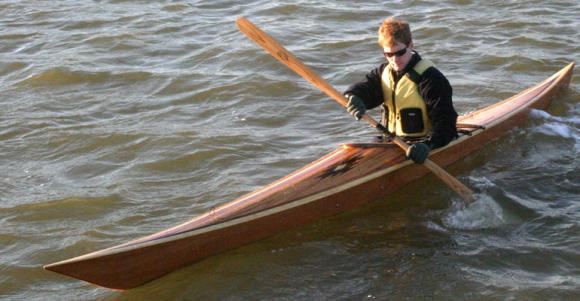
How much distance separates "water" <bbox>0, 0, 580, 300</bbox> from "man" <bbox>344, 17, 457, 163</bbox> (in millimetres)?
480

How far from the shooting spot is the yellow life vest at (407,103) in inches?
208

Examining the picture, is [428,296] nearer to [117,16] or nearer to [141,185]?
[141,185]

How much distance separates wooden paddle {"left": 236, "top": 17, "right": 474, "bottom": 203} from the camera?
17.2ft

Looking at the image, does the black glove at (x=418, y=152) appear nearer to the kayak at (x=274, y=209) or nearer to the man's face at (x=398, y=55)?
the kayak at (x=274, y=209)

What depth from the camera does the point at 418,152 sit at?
509 cm

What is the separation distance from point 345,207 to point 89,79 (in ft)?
13.0

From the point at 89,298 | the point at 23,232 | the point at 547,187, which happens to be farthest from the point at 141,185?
the point at 547,187

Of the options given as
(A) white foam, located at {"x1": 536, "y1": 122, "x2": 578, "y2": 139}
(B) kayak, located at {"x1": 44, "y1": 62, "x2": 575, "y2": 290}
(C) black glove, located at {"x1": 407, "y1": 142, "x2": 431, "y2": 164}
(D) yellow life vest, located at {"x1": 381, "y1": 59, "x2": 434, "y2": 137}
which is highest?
(D) yellow life vest, located at {"x1": 381, "y1": 59, "x2": 434, "y2": 137}

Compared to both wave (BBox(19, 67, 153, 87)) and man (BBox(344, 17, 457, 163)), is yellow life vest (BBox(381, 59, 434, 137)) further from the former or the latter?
wave (BBox(19, 67, 153, 87))

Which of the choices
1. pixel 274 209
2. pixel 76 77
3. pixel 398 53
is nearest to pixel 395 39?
pixel 398 53

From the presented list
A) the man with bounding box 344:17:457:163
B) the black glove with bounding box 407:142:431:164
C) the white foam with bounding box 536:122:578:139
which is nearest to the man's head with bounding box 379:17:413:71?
the man with bounding box 344:17:457:163

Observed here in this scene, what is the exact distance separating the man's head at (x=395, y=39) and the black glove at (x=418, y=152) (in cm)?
54

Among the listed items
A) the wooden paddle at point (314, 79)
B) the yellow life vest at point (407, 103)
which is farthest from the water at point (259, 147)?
the yellow life vest at point (407, 103)

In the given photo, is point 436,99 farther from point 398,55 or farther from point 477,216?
point 477,216
